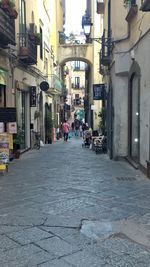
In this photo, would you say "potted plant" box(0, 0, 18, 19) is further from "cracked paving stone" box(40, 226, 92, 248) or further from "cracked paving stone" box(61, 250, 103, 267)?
"cracked paving stone" box(61, 250, 103, 267)

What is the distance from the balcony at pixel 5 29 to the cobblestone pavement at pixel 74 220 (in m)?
4.38

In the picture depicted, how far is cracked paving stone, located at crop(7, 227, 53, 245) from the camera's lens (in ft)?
16.8

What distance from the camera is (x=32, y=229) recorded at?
18.3 ft

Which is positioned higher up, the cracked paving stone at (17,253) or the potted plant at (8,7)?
the potted plant at (8,7)

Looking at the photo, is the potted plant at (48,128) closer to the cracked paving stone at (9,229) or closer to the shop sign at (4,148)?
the shop sign at (4,148)

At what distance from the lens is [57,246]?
16.1ft

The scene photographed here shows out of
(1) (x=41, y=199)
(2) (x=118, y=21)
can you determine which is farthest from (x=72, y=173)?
(2) (x=118, y=21)

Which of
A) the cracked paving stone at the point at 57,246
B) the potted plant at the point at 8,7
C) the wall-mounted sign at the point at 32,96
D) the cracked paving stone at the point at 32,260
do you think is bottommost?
the cracked paving stone at the point at 32,260

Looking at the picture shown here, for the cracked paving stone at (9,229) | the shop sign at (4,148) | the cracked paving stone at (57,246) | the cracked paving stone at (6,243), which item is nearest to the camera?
the cracked paving stone at (57,246)

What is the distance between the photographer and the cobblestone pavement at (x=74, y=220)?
460 centimetres

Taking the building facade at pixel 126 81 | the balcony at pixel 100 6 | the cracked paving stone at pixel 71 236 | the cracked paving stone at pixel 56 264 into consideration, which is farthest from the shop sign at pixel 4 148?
the balcony at pixel 100 6

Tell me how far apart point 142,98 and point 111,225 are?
5.65 meters

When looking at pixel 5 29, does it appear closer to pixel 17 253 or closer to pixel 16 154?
pixel 16 154

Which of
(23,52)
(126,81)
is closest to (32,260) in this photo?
(126,81)
